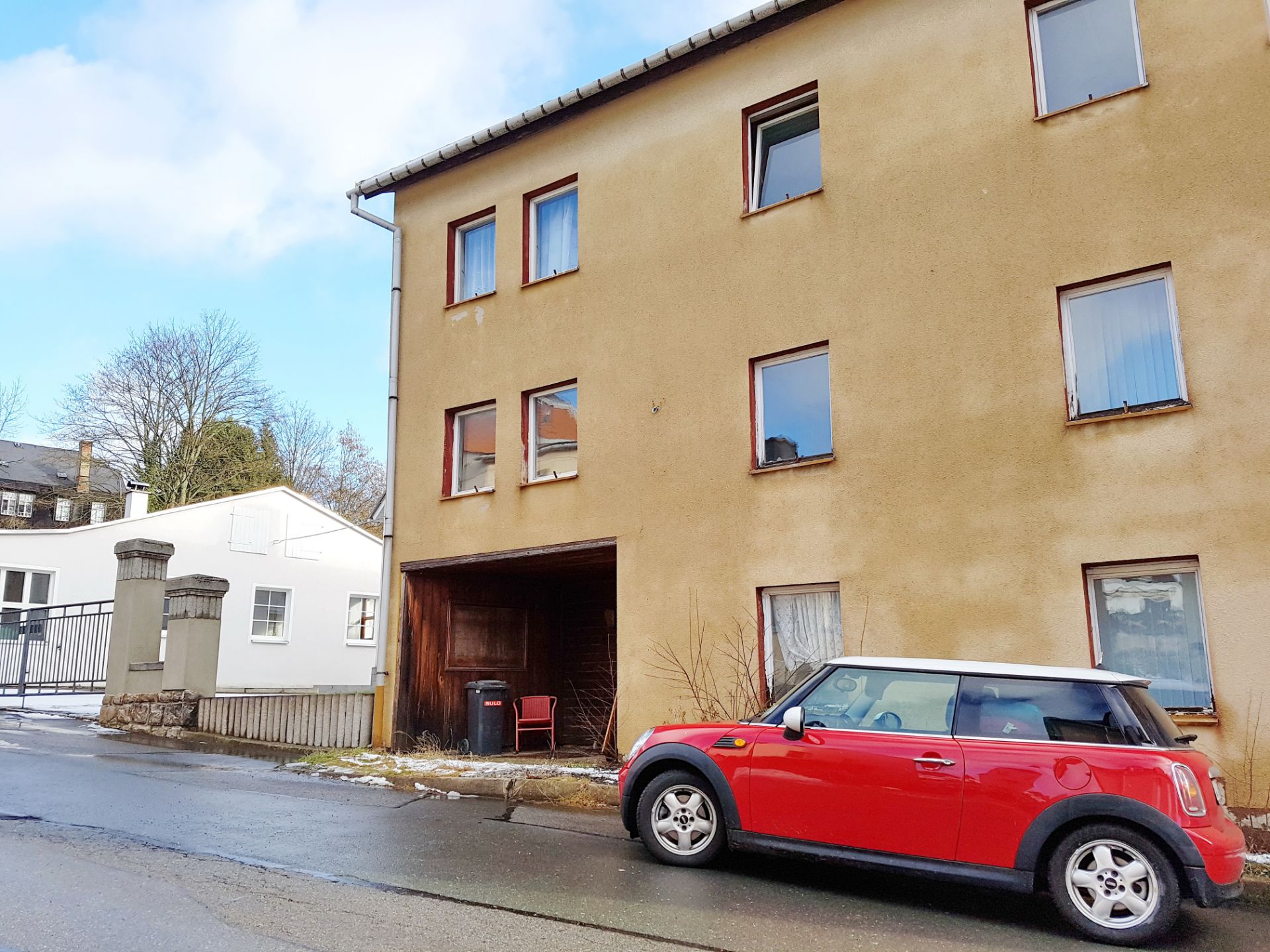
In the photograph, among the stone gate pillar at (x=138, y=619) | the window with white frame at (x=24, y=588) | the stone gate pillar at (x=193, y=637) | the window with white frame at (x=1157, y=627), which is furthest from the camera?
the window with white frame at (x=24, y=588)

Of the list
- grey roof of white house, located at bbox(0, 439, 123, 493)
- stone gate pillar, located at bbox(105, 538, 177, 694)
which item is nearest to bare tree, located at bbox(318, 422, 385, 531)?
grey roof of white house, located at bbox(0, 439, 123, 493)

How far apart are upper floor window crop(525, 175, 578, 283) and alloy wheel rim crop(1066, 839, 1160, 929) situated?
32.7 feet

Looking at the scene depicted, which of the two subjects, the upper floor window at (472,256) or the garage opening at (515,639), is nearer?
the garage opening at (515,639)

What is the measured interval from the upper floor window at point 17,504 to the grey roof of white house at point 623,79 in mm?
36936

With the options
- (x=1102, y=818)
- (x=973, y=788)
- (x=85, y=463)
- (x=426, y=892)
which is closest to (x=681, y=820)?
(x=426, y=892)

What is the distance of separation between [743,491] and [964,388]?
8.64 ft

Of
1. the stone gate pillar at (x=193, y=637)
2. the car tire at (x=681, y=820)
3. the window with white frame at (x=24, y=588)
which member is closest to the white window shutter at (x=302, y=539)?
the window with white frame at (x=24, y=588)

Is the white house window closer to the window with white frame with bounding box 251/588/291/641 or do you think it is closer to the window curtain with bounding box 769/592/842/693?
the window curtain with bounding box 769/592/842/693

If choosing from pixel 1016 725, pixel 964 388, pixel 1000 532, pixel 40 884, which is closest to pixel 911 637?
pixel 1000 532

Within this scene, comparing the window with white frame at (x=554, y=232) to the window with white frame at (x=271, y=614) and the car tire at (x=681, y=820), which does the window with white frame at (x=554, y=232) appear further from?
the window with white frame at (x=271, y=614)

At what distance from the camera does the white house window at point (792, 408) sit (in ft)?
36.8

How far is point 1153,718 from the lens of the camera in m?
6.09

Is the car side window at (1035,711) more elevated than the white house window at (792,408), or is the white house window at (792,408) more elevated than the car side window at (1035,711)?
the white house window at (792,408)

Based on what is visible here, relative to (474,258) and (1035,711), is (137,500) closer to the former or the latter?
(474,258)
